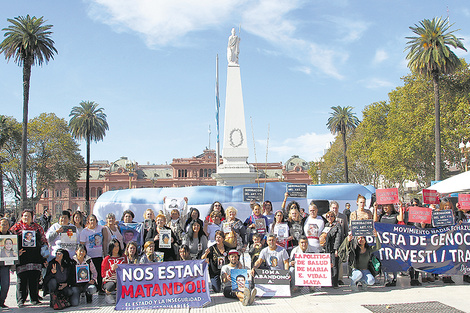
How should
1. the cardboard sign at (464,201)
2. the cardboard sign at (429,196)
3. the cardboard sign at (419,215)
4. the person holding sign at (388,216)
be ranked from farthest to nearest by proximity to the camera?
1. the cardboard sign at (429,196)
2. the cardboard sign at (464,201)
3. the person holding sign at (388,216)
4. the cardboard sign at (419,215)

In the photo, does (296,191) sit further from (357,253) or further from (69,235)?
(69,235)

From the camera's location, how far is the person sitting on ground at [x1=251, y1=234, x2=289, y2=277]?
8.06m

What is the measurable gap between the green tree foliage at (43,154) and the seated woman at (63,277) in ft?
117

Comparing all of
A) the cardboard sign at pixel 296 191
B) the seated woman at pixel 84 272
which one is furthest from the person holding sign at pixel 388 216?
the seated woman at pixel 84 272

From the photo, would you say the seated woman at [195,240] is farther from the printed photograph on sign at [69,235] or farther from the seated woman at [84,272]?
the printed photograph on sign at [69,235]

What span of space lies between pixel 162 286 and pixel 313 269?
9.06 ft

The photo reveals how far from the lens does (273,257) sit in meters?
8.09

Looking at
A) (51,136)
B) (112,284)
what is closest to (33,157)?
(51,136)

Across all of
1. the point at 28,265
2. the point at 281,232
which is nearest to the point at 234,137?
the point at 281,232

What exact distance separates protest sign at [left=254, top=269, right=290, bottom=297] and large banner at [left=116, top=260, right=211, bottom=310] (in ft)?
3.12

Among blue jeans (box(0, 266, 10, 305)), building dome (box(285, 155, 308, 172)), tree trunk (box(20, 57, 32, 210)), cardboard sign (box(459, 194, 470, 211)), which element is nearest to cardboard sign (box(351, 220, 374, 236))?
cardboard sign (box(459, 194, 470, 211))

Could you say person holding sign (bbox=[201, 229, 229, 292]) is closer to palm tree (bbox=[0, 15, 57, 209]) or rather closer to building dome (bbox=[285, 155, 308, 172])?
palm tree (bbox=[0, 15, 57, 209])

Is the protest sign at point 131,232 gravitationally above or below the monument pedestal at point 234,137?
below

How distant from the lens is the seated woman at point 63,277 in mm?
7492
